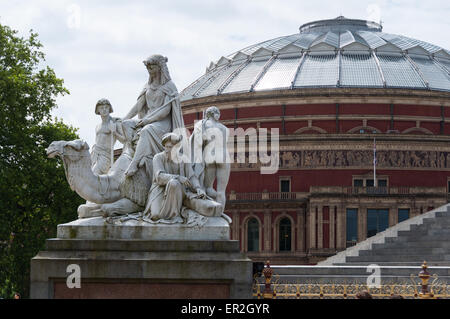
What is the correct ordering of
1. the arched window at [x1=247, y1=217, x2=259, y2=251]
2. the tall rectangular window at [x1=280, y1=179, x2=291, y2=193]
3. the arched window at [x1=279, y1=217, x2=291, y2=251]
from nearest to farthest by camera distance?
the arched window at [x1=279, y1=217, x2=291, y2=251], the arched window at [x1=247, y1=217, x2=259, y2=251], the tall rectangular window at [x1=280, y1=179, x2=291, y2=193]

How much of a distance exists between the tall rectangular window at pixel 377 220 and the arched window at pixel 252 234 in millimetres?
7877

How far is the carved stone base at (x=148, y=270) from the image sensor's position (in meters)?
15.4

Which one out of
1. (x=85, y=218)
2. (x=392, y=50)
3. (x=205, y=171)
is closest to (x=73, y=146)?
(x=85, y=218)

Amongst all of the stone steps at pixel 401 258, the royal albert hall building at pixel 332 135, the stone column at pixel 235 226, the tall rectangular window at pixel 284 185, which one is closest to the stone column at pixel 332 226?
the royal albert hall building at pixel 332 135

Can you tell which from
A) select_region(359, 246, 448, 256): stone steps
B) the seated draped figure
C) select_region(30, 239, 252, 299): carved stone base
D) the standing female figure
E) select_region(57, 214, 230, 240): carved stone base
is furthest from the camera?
select_region(359, 246, 448, 256): stone steps

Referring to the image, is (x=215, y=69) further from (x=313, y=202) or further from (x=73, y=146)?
(x=73, y=146)

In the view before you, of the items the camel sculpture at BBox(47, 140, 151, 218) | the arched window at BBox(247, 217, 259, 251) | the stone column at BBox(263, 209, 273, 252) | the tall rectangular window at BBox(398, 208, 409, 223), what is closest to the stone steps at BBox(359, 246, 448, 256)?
the camel sculpture at BBox(47, 140, 151, 218)

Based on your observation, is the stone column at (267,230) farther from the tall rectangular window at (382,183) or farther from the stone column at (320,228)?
the tall rectangular window at (382,183)

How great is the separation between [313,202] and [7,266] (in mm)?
27670

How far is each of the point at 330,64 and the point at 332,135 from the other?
1184 centimetres

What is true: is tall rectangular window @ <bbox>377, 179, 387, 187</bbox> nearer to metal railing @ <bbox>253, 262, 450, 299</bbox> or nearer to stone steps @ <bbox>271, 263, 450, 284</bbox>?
stone steps @ <bbox>271, 263, 450, 284</bbox>

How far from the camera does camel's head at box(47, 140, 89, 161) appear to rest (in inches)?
651

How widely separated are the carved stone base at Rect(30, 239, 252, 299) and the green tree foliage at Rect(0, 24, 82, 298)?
20656 mm

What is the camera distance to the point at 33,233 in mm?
37531
